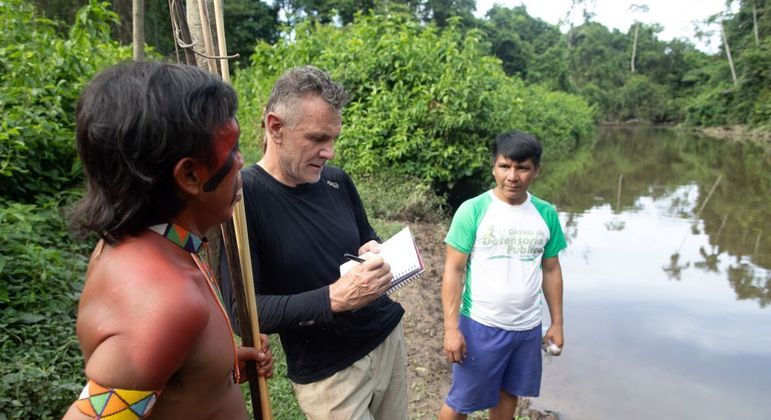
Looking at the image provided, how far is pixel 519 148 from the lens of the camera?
256 cm

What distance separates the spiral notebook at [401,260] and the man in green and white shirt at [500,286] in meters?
0.89

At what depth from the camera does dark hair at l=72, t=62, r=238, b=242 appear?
83 cm

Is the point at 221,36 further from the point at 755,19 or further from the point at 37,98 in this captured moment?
the point at 755,19

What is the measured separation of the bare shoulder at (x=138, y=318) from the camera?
771 mm

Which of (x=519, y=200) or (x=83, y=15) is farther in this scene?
(x=83, y=15)

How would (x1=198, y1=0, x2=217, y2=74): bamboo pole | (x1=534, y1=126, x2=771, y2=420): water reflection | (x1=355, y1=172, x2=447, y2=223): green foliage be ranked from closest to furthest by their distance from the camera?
(x1=198, y1=0, x2=217, y2=74): bamboo pole → (x1=534, y1=126, x2=771, y2=420): water reflection → (x1=355, y1=172, x2=447, y2=223): green foliage

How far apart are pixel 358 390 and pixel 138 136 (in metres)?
1.19

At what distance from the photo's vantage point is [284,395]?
279 cm

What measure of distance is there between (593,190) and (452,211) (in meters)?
5.85

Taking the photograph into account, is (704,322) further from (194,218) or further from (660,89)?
(660,89)

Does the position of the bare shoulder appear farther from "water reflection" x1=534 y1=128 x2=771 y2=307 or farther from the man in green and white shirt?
"water reflection" x1=534 y1=128 x2=771 y2=307

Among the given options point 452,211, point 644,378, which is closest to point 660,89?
point 452,211

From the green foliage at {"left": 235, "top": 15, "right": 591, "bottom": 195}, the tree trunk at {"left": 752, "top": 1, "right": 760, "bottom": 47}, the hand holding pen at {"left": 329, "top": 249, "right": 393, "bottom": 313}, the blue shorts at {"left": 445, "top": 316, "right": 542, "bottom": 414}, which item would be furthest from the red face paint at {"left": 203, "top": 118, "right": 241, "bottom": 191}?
the tree trunk at {"left": 752, "top": 1, "right": 760, "bottom": 47}

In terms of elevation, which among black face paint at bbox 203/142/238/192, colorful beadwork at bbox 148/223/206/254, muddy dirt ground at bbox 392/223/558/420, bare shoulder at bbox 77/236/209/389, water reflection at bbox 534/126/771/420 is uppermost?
black face paint at bbox 203/142/238/192
